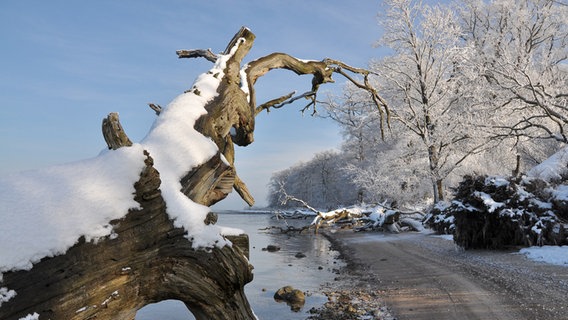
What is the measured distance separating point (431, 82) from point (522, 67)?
23.8ft

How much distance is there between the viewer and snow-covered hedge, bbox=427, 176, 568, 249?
37.0ft

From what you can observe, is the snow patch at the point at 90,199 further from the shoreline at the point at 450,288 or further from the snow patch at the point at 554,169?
the snow patch at the point at 554,169

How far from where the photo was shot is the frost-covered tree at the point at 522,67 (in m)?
16.3

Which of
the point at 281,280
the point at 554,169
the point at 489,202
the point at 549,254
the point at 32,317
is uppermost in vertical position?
the point at 554,169

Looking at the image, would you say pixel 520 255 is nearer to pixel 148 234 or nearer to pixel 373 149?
pixel 148 234

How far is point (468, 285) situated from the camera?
25.2 feet

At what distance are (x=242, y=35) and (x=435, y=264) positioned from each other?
8036 mm

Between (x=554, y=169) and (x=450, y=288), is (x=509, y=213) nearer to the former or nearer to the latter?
(x=450, y=288)

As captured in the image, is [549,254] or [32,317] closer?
[32,317]

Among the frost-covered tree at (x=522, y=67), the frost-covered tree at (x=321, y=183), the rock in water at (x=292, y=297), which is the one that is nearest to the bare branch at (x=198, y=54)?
the rock in water at (x=292, y=297)

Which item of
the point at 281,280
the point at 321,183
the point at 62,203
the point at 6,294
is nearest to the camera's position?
the point at 6,294

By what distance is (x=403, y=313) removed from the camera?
648 cm

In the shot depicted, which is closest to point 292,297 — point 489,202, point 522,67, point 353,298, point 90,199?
point 353,298

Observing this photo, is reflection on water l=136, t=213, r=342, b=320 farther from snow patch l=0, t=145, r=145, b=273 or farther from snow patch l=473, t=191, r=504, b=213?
snow patch l=0, t=145, r=145, b=273
